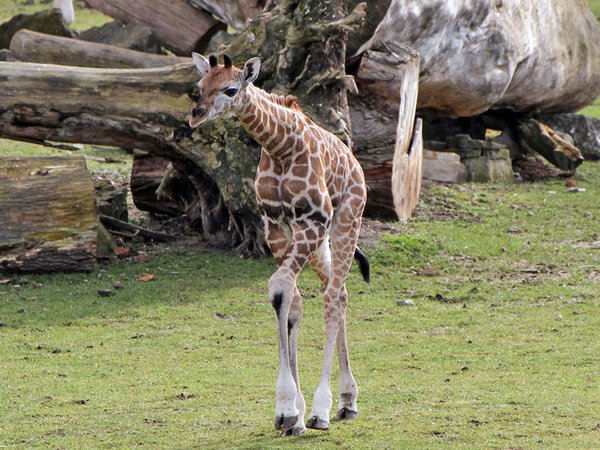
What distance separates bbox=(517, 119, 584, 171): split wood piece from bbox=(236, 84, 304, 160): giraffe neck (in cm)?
1117

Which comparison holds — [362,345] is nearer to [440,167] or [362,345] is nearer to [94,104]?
[94,104]

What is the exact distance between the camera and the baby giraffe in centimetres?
665

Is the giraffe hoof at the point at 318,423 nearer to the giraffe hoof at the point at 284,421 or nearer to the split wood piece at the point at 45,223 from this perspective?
the giraffe hoof at the point at 284,421

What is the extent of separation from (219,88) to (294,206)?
34.6 inches

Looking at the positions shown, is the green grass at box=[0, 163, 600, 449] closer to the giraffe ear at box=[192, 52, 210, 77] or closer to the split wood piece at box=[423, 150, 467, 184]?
the split wood piece at box=[423, 150, 467, 184]

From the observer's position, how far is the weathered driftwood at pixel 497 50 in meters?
14.5

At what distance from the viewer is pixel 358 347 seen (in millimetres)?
9531

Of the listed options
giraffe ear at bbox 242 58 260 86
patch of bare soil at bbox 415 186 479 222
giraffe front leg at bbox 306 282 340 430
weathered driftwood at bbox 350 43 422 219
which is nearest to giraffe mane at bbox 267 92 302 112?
giraffe ear at bbox 242 58 260 86

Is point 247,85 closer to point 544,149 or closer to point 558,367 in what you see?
point 558,367

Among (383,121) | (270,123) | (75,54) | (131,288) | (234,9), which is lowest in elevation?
(131,288)

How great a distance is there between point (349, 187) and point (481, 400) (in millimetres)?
1692

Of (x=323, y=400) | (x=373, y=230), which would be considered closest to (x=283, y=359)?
(x=323, y=400)

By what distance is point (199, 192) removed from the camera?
506 inches

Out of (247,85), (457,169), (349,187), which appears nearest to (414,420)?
(349,187)
